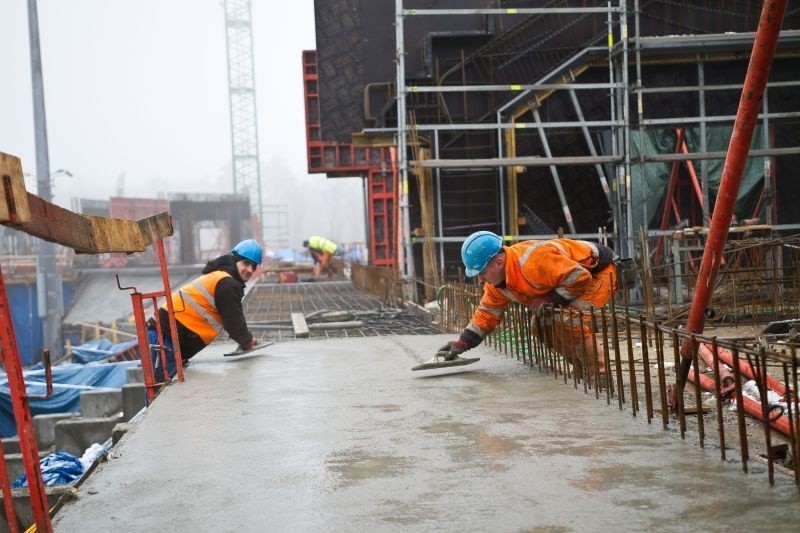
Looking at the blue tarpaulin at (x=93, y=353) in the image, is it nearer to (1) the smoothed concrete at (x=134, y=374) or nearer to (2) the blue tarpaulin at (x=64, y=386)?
(2) the blue tarpaulin at (x=64, y=386)

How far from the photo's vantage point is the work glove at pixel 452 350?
798 cm

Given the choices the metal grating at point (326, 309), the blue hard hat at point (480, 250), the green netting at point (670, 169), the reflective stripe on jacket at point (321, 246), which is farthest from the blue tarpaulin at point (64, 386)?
the reflective stripe on jacket at point (321, 246)

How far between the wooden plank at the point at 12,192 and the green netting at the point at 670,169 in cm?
1548

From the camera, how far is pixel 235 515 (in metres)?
3.99

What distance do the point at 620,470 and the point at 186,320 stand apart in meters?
5.52

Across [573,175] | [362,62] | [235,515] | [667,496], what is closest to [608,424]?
[667,496]

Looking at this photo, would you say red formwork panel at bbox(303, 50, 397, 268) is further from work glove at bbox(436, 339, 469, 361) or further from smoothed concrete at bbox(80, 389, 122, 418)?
work glove at bbox(436, 339, 469, 361)

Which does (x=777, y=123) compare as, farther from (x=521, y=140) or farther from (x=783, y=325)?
(x=783, y=325)

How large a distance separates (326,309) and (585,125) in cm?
585

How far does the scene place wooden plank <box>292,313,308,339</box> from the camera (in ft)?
40.7

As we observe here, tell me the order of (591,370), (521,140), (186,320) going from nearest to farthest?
(591,370) < (186,320) < (521,140)

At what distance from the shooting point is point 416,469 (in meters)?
4.65

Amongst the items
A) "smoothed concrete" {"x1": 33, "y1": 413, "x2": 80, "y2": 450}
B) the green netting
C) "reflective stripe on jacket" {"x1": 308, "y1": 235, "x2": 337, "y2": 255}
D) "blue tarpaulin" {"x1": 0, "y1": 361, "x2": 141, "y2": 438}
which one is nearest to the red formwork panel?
"reflective stripe on jacket" {"x1": 308, "y1": 235, "x2": 337, "y2": 255}

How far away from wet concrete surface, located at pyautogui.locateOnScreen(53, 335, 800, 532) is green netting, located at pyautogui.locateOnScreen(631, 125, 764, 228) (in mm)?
11395
